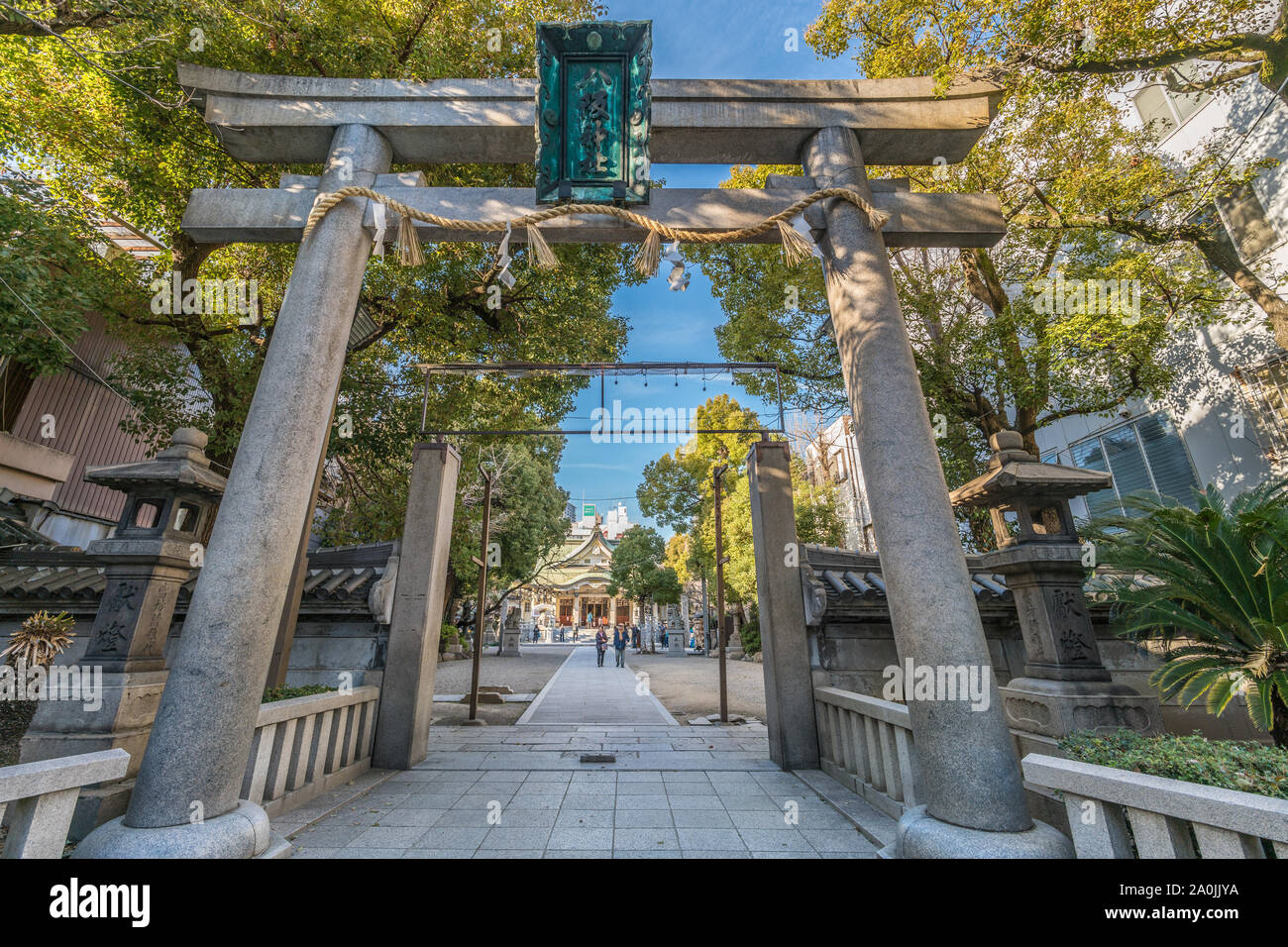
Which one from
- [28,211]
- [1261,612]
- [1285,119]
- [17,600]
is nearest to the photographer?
[1261,612]

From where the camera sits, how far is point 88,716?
134 inches

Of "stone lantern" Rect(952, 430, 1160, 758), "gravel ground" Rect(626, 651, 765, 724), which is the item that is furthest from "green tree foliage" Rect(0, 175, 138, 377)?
"gravel ground" Rect(626, 651, 765, 724)

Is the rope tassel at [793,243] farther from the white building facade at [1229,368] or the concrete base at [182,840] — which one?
the white building facade at [1229,368]

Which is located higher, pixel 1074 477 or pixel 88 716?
pixel 1074 477

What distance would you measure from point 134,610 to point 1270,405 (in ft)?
49.8

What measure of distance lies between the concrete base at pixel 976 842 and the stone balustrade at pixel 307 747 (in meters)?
3.94

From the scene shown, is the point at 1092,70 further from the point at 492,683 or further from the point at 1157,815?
the point at 492,683

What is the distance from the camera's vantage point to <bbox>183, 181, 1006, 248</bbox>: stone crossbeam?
3719mm

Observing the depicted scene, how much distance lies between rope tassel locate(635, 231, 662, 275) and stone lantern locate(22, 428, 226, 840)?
12.8 feet

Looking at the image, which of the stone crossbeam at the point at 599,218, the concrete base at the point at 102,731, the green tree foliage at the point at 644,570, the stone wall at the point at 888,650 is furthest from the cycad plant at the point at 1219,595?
the green tree foliage at the point at 644,570

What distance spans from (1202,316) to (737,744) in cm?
938
